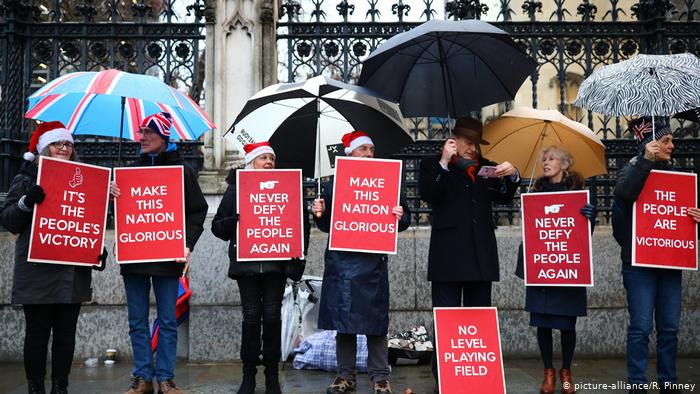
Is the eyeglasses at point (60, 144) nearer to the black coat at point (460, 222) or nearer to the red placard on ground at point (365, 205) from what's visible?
the red placard on ground at point (365, 205)

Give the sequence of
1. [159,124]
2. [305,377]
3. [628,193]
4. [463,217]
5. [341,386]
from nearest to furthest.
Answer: [628,193], [159,124], [463,217], [341,386], [305,377]

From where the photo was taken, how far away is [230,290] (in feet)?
24.0

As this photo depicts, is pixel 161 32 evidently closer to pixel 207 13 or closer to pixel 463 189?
pixel 207 13

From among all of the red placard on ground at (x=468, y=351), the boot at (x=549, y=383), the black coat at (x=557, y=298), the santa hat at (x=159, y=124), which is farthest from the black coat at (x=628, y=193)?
the santa hat at (x=159, y=124)

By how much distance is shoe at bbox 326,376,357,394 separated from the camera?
18.0 ft

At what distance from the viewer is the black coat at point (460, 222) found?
17.4 ft

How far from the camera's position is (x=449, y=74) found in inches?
219

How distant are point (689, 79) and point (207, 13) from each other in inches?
194

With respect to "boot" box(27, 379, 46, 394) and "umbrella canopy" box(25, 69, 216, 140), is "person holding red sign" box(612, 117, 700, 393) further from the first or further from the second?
"boot" box(27, 379, 46, 394)

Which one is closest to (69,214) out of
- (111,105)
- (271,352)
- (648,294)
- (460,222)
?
(111,105)

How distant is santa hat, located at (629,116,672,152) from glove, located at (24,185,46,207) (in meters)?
4.50

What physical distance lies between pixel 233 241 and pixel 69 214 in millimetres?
1235

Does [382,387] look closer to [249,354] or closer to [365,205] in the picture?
[249,354]

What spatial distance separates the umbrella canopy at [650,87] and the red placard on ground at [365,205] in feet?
5.55
